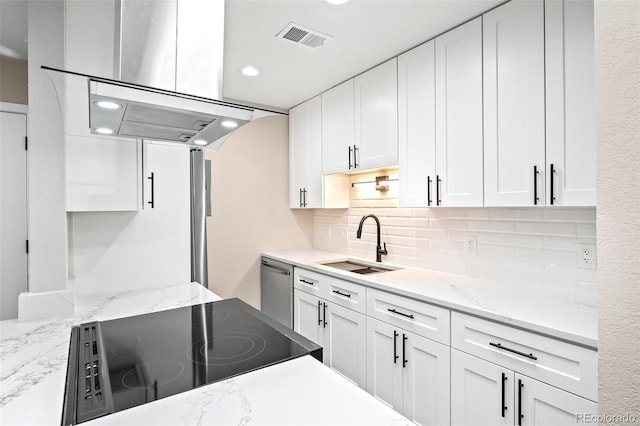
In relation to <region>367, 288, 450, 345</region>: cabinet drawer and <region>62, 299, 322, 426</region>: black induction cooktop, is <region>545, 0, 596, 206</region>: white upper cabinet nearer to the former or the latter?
<region>367, 288, 450, 345</region>: cabinet drawer

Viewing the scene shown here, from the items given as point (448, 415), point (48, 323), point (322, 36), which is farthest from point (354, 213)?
point (48, 323)

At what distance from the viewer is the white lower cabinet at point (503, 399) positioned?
132cm

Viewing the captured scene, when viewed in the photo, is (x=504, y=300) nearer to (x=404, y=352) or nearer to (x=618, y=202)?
(x=404, y=352)

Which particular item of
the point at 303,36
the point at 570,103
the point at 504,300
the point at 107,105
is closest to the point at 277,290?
the point at 504,300

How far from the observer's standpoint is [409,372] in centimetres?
196

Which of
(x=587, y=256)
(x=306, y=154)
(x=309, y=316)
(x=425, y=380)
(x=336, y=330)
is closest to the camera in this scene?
(x=587, y=256)

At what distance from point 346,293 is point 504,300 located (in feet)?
3.43

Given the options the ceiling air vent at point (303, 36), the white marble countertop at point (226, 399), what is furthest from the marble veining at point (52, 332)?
the ceiling air vent at point (303, 36)

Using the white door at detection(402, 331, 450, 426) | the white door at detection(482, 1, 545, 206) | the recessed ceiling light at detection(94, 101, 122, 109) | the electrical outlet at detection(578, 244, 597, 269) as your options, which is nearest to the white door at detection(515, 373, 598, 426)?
the white door at detection(402, 331, 450, 426)

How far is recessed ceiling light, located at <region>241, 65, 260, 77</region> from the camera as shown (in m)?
2.67

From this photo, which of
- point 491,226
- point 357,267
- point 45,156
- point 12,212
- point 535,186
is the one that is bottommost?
point 357,267

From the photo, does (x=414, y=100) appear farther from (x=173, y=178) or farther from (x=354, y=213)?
(x=173, y=178)

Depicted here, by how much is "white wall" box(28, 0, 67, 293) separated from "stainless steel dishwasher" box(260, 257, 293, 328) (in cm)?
182

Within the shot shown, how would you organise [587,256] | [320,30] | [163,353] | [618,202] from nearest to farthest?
[618,202], [163,353], [587,256], [320,30]
